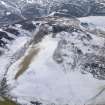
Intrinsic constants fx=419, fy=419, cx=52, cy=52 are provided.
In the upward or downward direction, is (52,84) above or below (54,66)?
below

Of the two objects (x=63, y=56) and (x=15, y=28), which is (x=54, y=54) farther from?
(x=15, y=28)

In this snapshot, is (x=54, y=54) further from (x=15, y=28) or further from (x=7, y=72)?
(x=15, y=28)

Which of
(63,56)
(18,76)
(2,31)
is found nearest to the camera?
(18,76)

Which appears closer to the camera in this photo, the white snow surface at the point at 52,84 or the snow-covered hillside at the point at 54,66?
the white snow surface at the point at 52,84

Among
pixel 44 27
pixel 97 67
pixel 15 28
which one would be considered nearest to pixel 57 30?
pixel 44 27

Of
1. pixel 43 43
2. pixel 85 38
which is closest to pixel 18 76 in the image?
pixel 43 43

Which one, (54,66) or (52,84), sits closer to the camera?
(52,84)

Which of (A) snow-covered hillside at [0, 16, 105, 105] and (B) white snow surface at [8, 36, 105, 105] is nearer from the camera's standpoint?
(B) white snow surface at [8, 36, 105, 105]

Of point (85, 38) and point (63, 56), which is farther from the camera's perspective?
point (85, 38)

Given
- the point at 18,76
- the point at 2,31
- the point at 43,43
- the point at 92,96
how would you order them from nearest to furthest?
the point at 92,96, the point at 18,76, the point at 43,43, the point at 2,31
